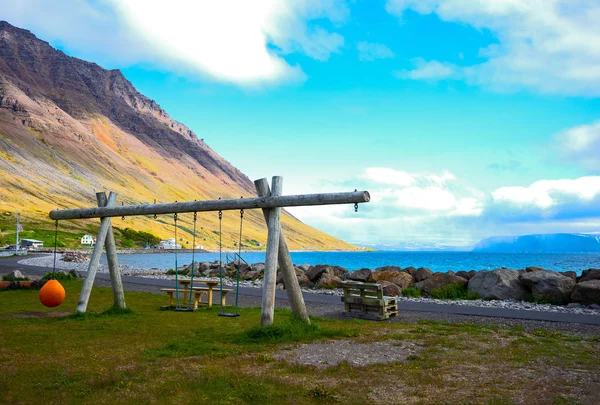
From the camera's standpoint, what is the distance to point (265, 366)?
31.0 ft

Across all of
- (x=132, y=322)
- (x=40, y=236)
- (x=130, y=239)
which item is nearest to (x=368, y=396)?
(x=132, y=322)

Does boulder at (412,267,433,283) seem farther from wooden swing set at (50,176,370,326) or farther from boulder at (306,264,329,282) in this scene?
wooden swing set at (50,176,370,326)

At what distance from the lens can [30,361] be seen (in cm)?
959

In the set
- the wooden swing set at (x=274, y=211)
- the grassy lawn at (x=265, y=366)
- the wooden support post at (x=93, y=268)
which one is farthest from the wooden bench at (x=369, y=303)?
the wooden support post at (x=93, y=268)

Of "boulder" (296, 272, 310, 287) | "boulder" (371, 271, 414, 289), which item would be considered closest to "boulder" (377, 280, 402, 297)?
"boulder" (371, 271, 414, 289)

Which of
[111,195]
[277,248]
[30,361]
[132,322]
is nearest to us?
[30,361]

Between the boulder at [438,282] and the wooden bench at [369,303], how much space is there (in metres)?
8.67

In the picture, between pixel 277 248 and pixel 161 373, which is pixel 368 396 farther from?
pixel 277 248

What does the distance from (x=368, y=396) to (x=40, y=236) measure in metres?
105

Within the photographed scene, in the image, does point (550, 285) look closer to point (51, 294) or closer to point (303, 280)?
point (303, 280)

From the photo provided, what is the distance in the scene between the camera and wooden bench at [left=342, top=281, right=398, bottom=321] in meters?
17.0

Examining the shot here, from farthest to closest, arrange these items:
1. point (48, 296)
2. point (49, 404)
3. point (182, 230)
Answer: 1. point (182, 230)
2. point (48, 296)
3. point (49, 404)

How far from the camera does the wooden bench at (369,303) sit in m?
17.0

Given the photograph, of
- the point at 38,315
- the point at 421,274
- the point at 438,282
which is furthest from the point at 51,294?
the point at 421,274
